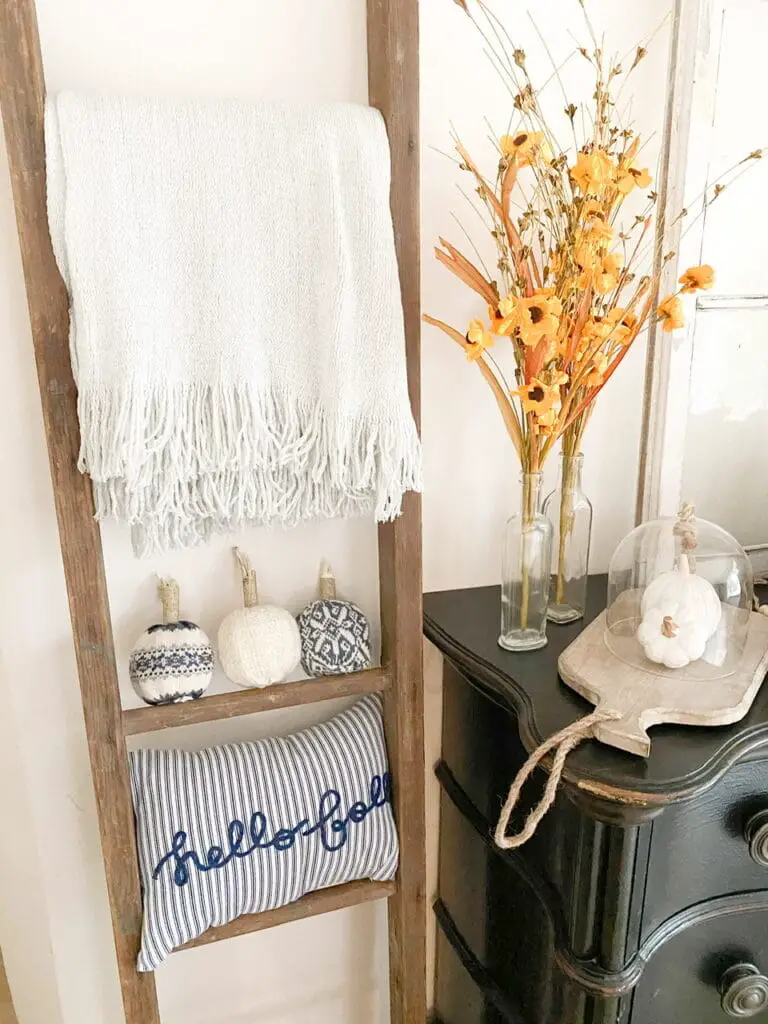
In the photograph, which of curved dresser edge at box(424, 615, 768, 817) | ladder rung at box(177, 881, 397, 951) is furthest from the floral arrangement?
ladder rung at box(177, 881, 397, 951)

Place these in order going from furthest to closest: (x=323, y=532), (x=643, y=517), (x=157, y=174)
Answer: (x=643, y=517), (x=323, y=532), (x=157, y=174)

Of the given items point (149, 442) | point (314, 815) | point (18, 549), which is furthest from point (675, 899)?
point (18, 549)

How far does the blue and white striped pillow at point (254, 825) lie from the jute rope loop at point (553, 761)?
1.00 feet

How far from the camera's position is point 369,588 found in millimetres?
1073

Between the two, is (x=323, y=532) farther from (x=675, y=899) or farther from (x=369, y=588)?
(x=675, y=899)

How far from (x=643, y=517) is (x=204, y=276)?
71 cm

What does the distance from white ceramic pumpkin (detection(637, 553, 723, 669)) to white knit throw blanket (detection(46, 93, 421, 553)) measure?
0.30 metres

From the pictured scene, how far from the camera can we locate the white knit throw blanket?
0.74m

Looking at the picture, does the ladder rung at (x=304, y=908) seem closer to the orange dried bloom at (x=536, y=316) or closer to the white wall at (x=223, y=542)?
the white wall at (x=223, y=542)

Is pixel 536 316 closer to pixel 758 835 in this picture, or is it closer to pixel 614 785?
pixel 614 785

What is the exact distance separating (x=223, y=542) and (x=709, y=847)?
646 mm

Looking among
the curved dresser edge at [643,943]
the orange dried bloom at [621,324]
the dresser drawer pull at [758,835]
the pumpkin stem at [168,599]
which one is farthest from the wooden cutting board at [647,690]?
the pumpkin stem at [168,599]

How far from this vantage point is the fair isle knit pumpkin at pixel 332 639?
98cm

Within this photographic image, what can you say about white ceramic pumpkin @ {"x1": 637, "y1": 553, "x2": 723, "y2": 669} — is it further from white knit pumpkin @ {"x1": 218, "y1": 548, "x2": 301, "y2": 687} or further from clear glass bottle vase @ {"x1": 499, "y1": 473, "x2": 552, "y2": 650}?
white knit pumpkin @ {"x1": 218, "y1": 548, "x2": 301, "y2": 687}
